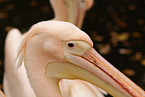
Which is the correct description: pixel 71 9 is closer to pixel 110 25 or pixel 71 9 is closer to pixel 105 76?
pixel 105 76

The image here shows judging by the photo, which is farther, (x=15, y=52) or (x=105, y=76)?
(x=15, y=52)

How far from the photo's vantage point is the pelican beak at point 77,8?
2.47 meters

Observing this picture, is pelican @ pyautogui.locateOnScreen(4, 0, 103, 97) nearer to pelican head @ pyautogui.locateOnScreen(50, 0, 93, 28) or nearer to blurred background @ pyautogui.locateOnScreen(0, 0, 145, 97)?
pelican head @ pyautogui.locateOnScreen(50, 0, 93, 28)

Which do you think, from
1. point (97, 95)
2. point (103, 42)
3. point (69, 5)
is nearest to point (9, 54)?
point (69, 5)

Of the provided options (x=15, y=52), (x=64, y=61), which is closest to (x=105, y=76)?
(x=64, y=61)

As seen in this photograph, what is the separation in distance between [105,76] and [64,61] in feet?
0.77

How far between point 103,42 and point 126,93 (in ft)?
8.21

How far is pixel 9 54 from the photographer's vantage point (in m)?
2.44

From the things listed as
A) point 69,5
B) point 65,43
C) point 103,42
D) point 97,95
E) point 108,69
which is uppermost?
point 65,43

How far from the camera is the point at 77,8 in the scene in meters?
2.52

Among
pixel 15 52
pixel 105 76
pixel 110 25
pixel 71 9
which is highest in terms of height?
pixel 105 76

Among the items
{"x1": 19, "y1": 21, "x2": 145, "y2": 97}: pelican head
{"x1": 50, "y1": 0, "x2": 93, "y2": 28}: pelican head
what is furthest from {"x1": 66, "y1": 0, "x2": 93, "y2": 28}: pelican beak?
{"x1": 19, "y1": 21, "x2": 145, "y2": 97}: pelican head

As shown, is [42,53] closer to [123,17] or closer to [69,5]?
[69,5]

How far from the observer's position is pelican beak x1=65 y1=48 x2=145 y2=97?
1.41m
